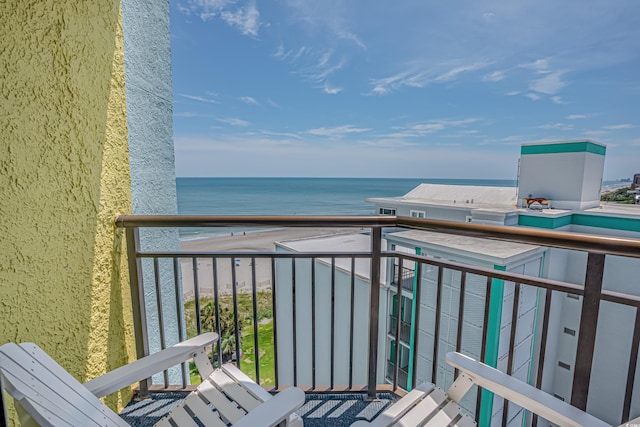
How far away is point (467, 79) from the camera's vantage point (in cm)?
2675

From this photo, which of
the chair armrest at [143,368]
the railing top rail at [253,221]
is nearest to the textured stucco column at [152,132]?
the railing top rail at [253,221]

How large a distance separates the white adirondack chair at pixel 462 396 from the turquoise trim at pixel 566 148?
33.4 feet

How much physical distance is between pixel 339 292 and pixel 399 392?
21.3 feet

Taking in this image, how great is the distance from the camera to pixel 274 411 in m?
0.97

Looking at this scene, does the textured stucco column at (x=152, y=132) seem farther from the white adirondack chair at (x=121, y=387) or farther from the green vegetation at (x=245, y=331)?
the green vegetation at (x=245, y=331)

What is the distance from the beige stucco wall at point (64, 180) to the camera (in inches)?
47.6

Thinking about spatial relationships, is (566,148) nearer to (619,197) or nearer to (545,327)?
(619,197)

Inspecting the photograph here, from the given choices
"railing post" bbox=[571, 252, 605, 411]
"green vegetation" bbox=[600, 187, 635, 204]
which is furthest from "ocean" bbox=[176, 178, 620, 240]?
"railing post" bbox=[571, 252, 605, 411]

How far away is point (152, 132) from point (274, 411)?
185cm

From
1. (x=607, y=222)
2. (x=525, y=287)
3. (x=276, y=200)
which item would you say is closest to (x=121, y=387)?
(x=525, y=287)

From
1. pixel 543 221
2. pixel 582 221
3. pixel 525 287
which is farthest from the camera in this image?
pixel 582 221

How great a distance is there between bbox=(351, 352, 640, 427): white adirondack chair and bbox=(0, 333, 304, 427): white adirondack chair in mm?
305

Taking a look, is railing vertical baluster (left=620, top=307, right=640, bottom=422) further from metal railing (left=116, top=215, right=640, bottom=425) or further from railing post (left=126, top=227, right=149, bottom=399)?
railing post (left=126, top=227, right=149, bottom=399)

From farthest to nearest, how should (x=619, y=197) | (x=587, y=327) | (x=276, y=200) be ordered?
(x=276, y=200) < (x=619, y=197) < (x=587, y=327)
